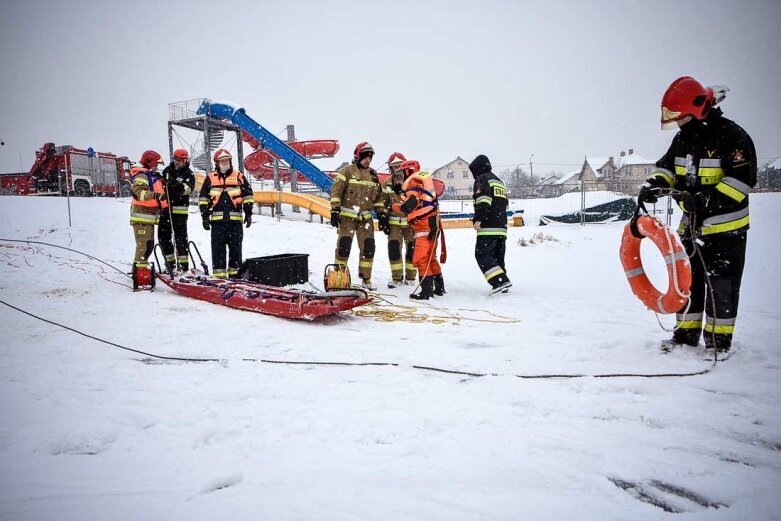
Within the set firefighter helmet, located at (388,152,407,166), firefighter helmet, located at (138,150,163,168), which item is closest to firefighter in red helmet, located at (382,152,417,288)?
firefighter helmet, located at (388,152,407,166)

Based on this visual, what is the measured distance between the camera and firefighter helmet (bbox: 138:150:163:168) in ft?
20.7

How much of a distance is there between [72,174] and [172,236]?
56.9 ft

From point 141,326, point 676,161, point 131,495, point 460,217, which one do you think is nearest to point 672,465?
point 131,495

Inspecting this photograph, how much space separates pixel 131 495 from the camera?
1528 mm

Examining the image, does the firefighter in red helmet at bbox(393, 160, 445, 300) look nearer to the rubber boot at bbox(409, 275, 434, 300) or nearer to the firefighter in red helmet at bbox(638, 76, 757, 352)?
the rubber boot at bbox(409, 275, 434, 300)

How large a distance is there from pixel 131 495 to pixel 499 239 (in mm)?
5110

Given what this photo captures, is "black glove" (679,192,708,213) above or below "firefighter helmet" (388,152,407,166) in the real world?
below

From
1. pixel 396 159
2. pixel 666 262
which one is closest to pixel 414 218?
pixel 396 159

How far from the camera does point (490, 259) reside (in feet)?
18.7

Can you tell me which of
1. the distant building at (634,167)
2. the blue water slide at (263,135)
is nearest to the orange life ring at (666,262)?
the blue water slide at (263,135)

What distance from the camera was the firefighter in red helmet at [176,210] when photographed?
21.5 feet

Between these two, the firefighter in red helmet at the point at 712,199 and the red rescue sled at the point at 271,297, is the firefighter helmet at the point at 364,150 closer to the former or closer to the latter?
the red rescue sled at the point at 271,297

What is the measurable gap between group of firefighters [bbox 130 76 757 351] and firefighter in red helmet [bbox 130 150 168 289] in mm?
15

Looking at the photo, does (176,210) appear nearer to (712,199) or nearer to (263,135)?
(712,199)
